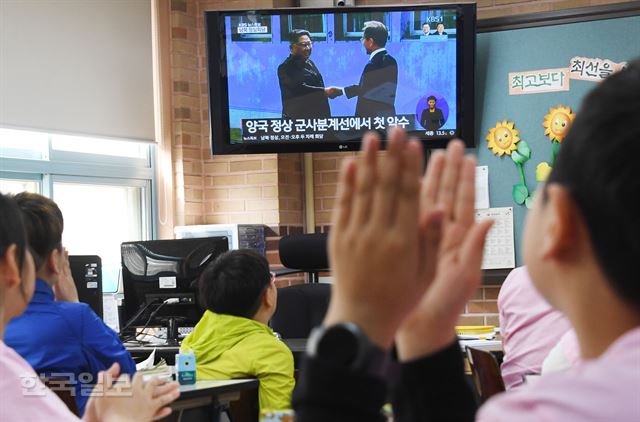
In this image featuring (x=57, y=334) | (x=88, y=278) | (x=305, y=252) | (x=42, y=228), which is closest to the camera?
(x=42, y=228)

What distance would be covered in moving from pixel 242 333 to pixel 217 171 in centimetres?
263

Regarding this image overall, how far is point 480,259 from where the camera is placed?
708 mm

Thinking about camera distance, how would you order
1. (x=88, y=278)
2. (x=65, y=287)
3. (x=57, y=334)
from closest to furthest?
1. (x=57, y=334)
2. (x=65, y=287)
3. (x=88, y=278)

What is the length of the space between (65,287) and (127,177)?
2567 millimetres

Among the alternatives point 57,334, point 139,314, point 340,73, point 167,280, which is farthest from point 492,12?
point 57,334

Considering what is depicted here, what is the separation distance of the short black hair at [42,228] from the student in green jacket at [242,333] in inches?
32.3

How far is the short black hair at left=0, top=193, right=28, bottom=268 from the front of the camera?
1329 mm

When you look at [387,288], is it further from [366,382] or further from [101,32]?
[101,32]

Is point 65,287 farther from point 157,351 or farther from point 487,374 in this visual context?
point 487,374

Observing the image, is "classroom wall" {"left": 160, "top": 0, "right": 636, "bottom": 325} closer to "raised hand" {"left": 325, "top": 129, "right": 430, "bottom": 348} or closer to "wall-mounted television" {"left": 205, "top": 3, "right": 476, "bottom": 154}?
"wall-mounted television" {"left": 205, "top": 3, "right": 476, "bottom": 154}

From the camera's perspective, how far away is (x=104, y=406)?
168 cm

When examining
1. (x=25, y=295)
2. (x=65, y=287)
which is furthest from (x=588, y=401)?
(x=65, y=287)

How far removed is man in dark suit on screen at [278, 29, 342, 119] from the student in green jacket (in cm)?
174

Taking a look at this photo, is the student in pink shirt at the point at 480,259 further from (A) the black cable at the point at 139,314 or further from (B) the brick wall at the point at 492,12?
(B) the brick wall at the point at 492,12
